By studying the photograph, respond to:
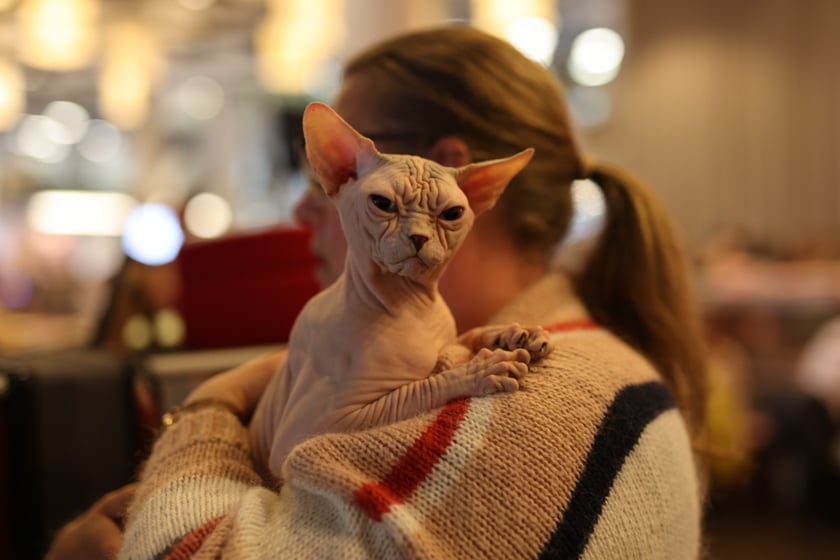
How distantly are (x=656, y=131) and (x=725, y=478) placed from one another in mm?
3860

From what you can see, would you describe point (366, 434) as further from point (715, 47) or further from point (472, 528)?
point (715, 47)

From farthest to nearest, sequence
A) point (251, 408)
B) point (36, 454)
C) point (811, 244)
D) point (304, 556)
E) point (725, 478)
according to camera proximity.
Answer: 1. point (811, 244)
2. point (725, 478)
3. point (36, 454)
4. point (251, 408)
5. point (304, 556)

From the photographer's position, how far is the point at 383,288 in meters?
0.65

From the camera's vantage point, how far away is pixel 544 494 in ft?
2.15

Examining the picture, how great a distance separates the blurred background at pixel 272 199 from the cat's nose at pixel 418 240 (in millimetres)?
537

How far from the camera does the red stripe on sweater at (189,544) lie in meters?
0.63

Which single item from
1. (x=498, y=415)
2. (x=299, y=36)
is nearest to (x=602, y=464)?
(x=498, y=415)

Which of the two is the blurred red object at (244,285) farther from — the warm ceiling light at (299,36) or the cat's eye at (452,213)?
the warm ceiling light at (299,36)

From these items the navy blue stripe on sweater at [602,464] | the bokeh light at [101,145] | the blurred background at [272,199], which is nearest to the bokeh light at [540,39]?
the blurred background at [272,199]

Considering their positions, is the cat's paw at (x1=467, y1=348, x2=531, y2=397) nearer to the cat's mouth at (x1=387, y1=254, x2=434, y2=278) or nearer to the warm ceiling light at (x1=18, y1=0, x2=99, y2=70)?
the cat's mouth at (x1=387, y1=254, x2=434, y2=278)

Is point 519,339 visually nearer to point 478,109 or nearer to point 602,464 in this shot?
point 602,464

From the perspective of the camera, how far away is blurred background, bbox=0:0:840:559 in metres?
1.30

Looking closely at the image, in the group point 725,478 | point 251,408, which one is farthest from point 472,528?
point 725,478

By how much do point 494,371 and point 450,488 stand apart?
0.09 meters
